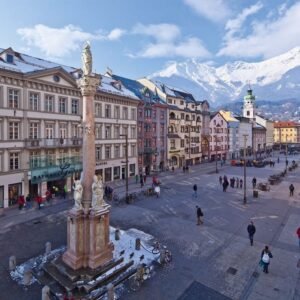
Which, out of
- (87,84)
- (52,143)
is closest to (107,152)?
(52,143)

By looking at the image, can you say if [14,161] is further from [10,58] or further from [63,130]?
[10,58]

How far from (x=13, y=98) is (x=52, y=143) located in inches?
247

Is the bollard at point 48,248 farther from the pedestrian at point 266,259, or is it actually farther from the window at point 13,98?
the window at point 13,98

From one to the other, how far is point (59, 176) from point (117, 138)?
39.2 ft

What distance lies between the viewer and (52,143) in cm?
2888

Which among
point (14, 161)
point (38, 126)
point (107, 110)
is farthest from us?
point (107, 110)

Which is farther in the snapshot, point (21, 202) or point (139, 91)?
point (139, 91)

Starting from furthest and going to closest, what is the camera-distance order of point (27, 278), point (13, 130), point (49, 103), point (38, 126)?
point (49, 103)
point (38, 126)
point (13, 130)
point (27, 278)

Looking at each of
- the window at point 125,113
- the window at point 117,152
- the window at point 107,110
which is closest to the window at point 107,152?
the window at point 117,152

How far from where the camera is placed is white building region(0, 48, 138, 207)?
24.8 m

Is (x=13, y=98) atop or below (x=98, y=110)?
below

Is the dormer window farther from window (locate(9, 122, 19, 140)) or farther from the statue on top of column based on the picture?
the statue on top of column

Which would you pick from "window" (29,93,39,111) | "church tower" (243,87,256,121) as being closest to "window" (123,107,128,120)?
"window" (29,93,39,111)

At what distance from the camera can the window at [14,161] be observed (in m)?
25.3
